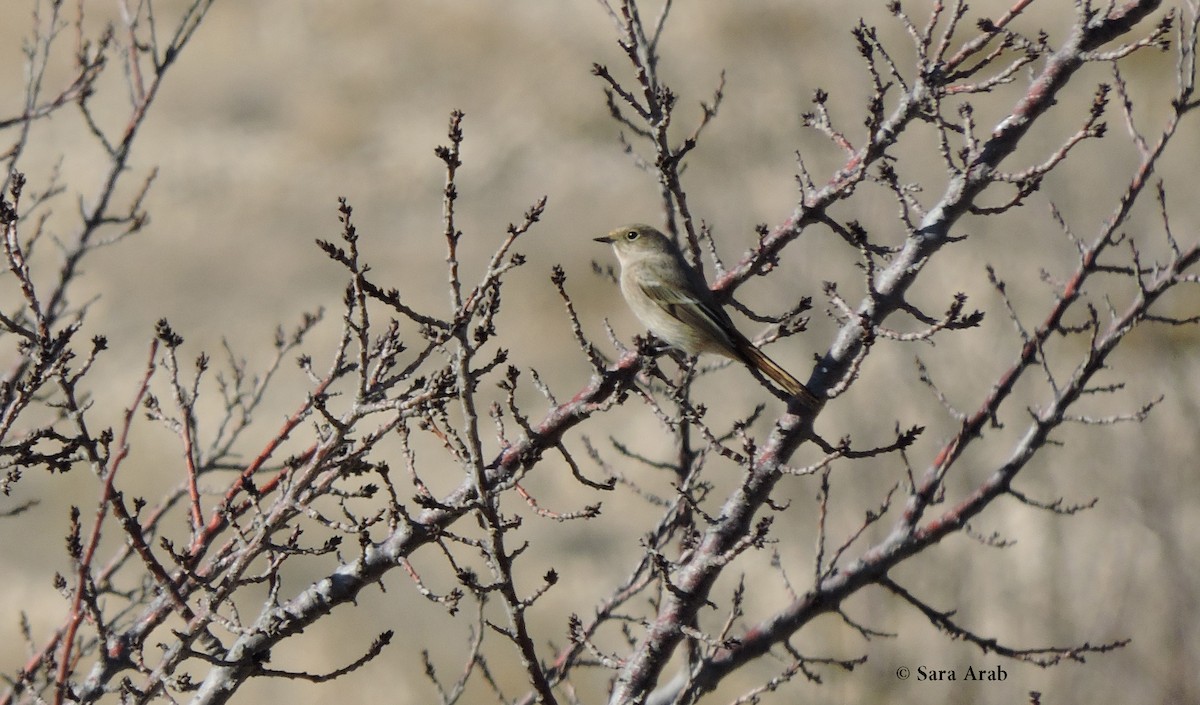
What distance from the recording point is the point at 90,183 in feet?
76.0

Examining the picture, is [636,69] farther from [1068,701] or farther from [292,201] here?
[292,201]

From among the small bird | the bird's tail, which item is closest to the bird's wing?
the small bird

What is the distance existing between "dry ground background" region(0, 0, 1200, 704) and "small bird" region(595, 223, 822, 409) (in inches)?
200

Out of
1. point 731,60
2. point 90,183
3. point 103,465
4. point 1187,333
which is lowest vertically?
point 103,465

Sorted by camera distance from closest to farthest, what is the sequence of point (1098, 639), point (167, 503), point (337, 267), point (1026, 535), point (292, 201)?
1. point (167, 503)
2. point (1098, 639)
3. point (1026, 535)
4. point (337, 267)
5. point (292, 201)

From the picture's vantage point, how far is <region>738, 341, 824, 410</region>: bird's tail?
15.0ft

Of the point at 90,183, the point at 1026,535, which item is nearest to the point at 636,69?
the point at 1026,535

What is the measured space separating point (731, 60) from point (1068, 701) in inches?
690

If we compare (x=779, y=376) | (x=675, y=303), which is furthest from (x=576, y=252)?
(x=779, y=376)

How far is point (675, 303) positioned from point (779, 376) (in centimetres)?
133

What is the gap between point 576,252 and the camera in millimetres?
21531

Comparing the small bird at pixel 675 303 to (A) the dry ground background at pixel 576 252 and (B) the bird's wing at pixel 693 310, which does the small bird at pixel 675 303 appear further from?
(A) the dry ground background at pixel 576 252

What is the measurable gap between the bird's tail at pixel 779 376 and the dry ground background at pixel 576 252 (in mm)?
5832

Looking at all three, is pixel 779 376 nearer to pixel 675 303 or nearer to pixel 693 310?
pixel 693 310
